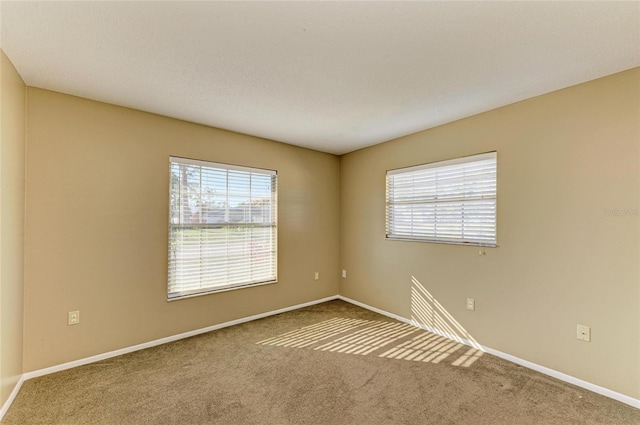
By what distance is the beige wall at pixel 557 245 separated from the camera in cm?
204

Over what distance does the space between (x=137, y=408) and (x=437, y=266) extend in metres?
3.02

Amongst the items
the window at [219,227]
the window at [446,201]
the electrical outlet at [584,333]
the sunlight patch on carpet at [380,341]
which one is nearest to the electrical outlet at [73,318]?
the window at [219,227]

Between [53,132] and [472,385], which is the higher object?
[53,132]

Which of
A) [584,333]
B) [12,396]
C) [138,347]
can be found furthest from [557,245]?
[12,396]

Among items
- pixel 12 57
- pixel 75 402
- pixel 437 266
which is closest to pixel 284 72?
pixel 12 57

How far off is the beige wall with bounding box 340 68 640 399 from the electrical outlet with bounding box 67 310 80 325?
351 centimetres

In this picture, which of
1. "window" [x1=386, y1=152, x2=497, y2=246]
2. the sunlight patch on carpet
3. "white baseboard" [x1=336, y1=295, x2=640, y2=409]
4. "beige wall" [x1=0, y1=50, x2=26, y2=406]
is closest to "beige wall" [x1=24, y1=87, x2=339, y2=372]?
"beige wall" [x1=0, y1=50, x2=26, y2=406]

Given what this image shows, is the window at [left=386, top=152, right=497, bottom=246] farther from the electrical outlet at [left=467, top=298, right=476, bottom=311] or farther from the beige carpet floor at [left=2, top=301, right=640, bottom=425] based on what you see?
the beige carpet floor at [left=2, top=301, right=640, bottom=425]

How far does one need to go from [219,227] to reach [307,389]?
2.03 m

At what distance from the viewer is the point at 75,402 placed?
1.97 m

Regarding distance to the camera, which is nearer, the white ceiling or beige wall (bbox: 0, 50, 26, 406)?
the white ceiling

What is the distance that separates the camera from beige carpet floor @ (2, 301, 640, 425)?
1850 mm

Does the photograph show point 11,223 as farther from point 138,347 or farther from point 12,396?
point 138,347

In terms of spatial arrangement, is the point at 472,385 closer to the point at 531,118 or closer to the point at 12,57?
the point at 531,118
